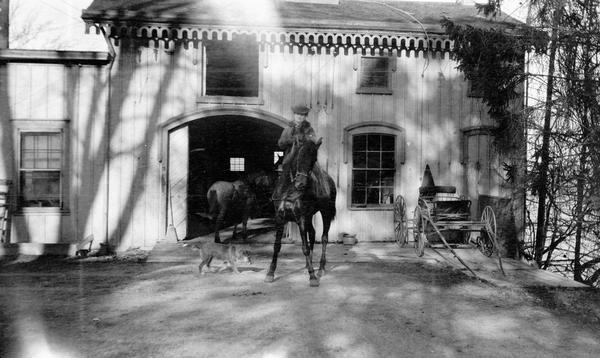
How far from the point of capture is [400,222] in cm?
1040

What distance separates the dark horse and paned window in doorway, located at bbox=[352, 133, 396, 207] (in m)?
3.91

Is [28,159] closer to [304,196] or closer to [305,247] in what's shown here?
[304,196]

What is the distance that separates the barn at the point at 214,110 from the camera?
10.4 metres

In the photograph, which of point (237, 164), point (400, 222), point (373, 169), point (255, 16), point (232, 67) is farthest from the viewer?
point (237, 164)

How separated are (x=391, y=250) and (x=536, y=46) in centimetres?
519

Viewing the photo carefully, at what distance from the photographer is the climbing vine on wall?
31.7ft

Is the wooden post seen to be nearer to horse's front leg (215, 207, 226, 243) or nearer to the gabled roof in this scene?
the gabled roof

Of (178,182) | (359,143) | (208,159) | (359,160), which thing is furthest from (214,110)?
(208,159)

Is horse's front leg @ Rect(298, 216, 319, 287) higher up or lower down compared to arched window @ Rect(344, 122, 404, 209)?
lower down

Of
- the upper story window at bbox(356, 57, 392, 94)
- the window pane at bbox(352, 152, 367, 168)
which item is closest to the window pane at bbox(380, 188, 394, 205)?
the window pane at bbox(352, 152, 367, 168)

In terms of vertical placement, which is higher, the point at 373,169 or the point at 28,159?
the point at 28,159

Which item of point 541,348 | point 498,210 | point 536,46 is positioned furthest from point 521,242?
point 541,348

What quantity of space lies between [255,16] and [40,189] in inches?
249

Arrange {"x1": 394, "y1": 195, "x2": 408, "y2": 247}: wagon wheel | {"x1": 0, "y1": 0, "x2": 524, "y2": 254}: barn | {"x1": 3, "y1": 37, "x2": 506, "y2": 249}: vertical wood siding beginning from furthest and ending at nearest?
1. {"x1": 3, "y1": 37, "x2": 506, "y2": 249}: vertical wood siding
2. {"x1": 0, "y1": 0, "x2": 524, "y2": 254}: barn
3. {"x1": 394, "y1": 195, "x2": 408, "y2": 247}: wagon wheel
